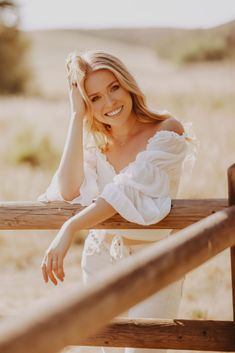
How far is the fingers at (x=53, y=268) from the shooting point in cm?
287

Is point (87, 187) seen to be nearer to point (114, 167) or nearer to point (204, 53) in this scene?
point (114, 167)

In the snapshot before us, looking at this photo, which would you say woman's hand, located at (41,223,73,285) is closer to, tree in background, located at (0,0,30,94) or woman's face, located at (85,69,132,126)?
woman's face, located at (85,69,132,126)

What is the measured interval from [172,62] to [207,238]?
5185cm

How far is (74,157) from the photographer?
3.29 metres

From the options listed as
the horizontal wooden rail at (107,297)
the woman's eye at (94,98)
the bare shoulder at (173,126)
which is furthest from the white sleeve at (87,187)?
the horizontal wooden rail at (107,297)

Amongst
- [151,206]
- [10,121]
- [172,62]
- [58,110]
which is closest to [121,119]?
[151,206]

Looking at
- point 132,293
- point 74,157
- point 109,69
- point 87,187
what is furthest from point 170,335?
point 132,293

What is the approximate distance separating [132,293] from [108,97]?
1643 millimetres

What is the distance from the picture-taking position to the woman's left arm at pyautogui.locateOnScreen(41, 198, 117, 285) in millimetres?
2885

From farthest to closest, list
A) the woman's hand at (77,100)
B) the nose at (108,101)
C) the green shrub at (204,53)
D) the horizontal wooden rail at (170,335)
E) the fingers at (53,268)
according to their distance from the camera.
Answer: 1. the green shrub at (204,53)
2. the woman's hand at (77,100)
3. the nose at (108,101)
4. the horizontal wooden rail at (170,335)
5. the fingers at (53,268)

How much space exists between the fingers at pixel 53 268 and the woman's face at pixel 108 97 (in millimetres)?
653

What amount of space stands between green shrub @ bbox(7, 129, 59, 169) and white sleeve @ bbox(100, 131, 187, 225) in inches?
353

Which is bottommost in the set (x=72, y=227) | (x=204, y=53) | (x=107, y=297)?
(x=107, y=297)

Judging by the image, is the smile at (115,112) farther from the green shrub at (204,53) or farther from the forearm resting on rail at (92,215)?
the green shrub at (204,53)
